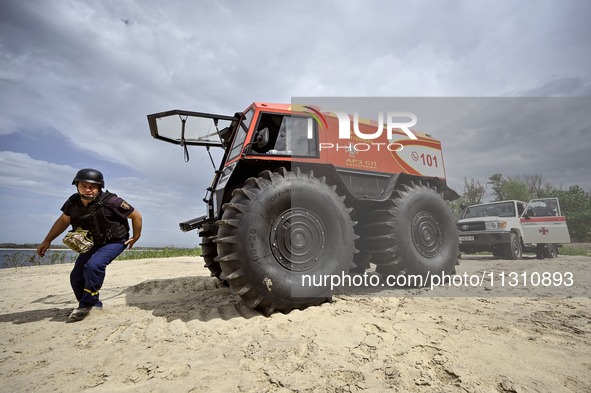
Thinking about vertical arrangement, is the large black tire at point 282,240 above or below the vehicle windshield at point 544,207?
below

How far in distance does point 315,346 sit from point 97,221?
3080 millimetres

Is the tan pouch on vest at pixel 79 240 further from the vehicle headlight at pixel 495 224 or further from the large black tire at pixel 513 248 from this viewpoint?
the large black tire at pixel 513 248

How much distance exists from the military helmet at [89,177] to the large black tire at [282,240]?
5.75ft

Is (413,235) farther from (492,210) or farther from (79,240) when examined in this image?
(492,210)

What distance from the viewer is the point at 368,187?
4.72 metres

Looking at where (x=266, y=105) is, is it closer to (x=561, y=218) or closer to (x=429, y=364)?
(x=429, y=364)

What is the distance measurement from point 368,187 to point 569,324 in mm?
2757

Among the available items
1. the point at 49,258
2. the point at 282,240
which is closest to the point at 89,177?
the point at 282,240

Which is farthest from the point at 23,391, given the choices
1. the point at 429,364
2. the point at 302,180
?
the point at 302,180

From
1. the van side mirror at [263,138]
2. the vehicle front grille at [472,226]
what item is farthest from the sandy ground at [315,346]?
the vehicle front grille at [472,226]

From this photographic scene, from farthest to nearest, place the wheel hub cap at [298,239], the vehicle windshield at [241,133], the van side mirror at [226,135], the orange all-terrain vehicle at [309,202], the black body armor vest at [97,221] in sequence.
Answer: the van side mirror at [226,135], the vehicle windshield at [241,133], the black body armor vest at [97,221], the wheel hub cap at [298,239], the orange all-terrain vehicle at [309,202]

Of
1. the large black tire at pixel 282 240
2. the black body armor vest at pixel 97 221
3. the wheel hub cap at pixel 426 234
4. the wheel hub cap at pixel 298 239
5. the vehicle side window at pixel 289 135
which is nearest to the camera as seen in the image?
the large black tire at pixel 282 240

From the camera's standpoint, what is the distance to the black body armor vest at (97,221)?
12.0 ft

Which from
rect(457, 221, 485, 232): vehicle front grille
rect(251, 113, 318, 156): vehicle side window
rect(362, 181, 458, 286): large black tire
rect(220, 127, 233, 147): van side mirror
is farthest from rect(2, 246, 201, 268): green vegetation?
rect(457, 221, 485, 232): vehicle front grille
